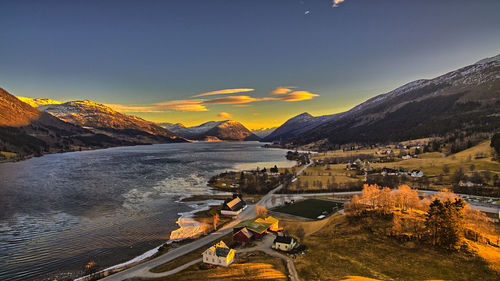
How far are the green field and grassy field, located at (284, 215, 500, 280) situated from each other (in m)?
20.1

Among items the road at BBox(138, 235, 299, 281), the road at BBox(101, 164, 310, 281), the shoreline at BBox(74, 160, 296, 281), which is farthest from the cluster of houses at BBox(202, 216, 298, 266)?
the shoreline at BBox(74, 160, 296, 281)

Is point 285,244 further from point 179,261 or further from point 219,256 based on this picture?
point 179,261

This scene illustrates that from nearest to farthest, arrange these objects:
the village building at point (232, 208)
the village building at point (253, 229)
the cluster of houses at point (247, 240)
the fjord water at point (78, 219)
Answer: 1. the cluster of houses at point (247, 240)
2. the fjord water at point (78, 219)
3. the village building at point (253, 229)
4. the village building at point (232, 208)

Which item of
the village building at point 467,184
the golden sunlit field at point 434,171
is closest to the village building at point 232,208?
the golden sunlit field at point 434,171

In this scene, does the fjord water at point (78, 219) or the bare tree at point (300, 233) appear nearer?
the fjord water at point (78, 219)

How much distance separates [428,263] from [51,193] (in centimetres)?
10001

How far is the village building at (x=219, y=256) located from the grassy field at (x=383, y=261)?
1006cm

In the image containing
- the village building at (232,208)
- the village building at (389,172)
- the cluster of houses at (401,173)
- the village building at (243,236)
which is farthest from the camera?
the village building at (389,172)

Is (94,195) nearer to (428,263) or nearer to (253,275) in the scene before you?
(253,275)

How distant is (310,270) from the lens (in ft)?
116

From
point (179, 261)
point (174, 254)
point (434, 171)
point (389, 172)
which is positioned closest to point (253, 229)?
point (174, 254)

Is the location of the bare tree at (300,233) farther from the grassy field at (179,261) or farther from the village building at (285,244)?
the grassy field at (179,261)

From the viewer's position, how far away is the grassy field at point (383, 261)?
1246 inches

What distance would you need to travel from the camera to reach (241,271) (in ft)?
115
